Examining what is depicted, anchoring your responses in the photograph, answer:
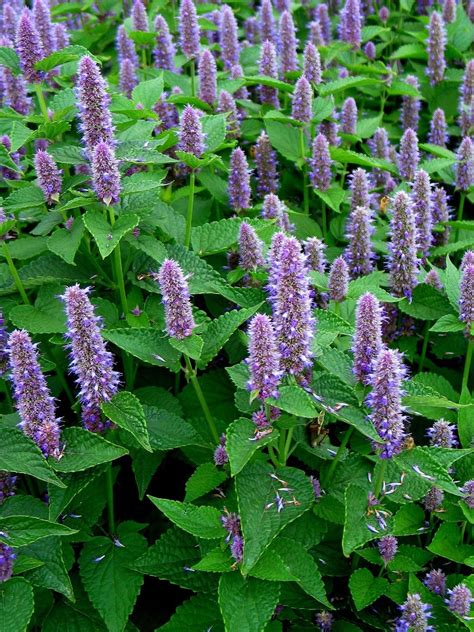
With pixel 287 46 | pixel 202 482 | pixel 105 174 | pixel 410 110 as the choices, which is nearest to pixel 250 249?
pixel 105 174

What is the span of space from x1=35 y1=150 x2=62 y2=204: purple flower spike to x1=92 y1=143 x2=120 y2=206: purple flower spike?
336 millimetres

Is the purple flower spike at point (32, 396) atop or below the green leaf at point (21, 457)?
atop

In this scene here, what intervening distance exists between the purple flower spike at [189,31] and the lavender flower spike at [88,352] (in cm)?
333

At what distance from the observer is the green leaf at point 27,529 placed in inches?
116

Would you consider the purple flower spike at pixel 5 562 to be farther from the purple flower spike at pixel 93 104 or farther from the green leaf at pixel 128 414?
the purple flower spike at pixel 93 104

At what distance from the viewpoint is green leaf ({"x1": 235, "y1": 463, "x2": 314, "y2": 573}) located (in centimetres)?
299

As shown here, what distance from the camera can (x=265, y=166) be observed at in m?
5.27

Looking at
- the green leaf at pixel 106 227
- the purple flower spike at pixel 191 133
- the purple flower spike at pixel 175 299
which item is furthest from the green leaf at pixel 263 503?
the purple flower spike at pixel 191 133

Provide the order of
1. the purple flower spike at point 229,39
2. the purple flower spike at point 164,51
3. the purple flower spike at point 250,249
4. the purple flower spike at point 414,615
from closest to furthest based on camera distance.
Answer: the purple flower spike at point 414,615
the purple flower spike at point 250,249
the purple flower spike at point 164,51
the purple flower spike at point 229,39

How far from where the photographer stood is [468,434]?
12.3 ft

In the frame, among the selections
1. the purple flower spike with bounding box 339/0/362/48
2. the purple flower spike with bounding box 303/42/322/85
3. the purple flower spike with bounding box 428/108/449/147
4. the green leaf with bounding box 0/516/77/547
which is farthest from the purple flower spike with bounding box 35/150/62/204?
the purple flower spike with bounding box 339/0/362/48

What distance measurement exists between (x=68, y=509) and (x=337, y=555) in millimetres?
1319

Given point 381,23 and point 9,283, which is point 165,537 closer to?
point 9,283

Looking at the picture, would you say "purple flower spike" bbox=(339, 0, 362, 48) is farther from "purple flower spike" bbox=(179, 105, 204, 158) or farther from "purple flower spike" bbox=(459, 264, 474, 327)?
"purple flower spike" bbox=(459, 264, 474, 327)
